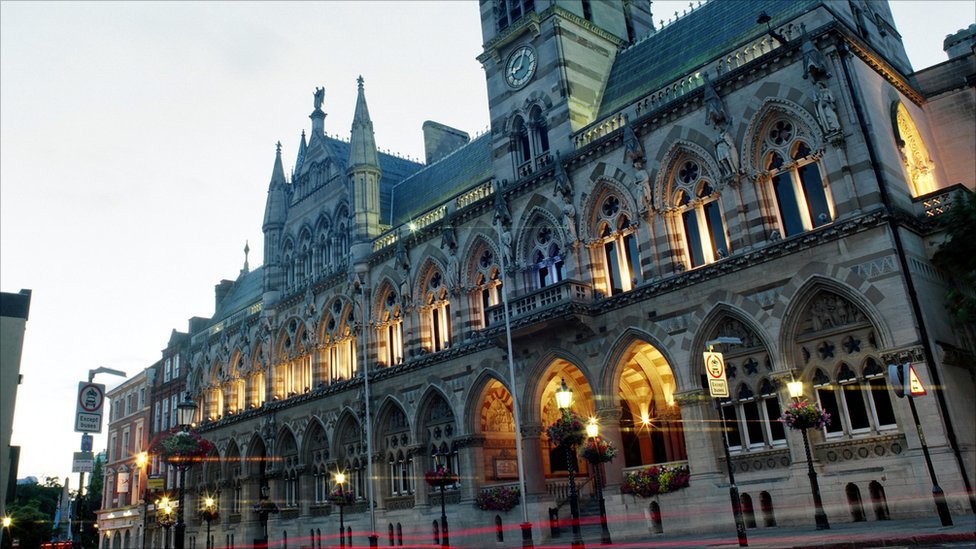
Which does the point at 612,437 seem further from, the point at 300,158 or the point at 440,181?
the point at 300,158

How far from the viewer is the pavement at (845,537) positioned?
16.1 metres

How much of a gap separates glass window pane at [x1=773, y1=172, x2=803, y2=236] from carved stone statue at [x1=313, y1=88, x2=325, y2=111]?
33.9m

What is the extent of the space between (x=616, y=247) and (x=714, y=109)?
6.63 m

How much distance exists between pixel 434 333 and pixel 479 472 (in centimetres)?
771

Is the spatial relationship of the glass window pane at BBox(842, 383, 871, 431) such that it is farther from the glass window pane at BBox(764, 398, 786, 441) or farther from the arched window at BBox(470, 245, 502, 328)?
the arched window at BBox(470, 245, 502, 328)

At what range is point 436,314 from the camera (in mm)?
39844

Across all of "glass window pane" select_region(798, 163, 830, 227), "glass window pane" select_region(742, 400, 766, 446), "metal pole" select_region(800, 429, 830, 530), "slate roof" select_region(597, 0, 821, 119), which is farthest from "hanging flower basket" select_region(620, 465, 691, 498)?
"slate roof" select_region(597, 0, 821, 119)

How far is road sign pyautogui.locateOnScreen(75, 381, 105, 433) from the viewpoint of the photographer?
22.4 m

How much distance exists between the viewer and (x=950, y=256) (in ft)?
80.1

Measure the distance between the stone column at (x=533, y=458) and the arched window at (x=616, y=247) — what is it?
6.53 meters

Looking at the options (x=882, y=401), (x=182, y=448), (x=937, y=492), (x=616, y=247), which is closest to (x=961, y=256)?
(x=882, y=401)

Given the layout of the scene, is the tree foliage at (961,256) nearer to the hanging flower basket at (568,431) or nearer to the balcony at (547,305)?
the hanging flower basket at (568,431)

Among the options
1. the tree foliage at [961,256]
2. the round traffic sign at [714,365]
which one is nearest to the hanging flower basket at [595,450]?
the round traffic sign at [714,365]

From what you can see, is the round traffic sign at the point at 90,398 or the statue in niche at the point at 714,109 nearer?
the round traffic sign at the point at 90,398
